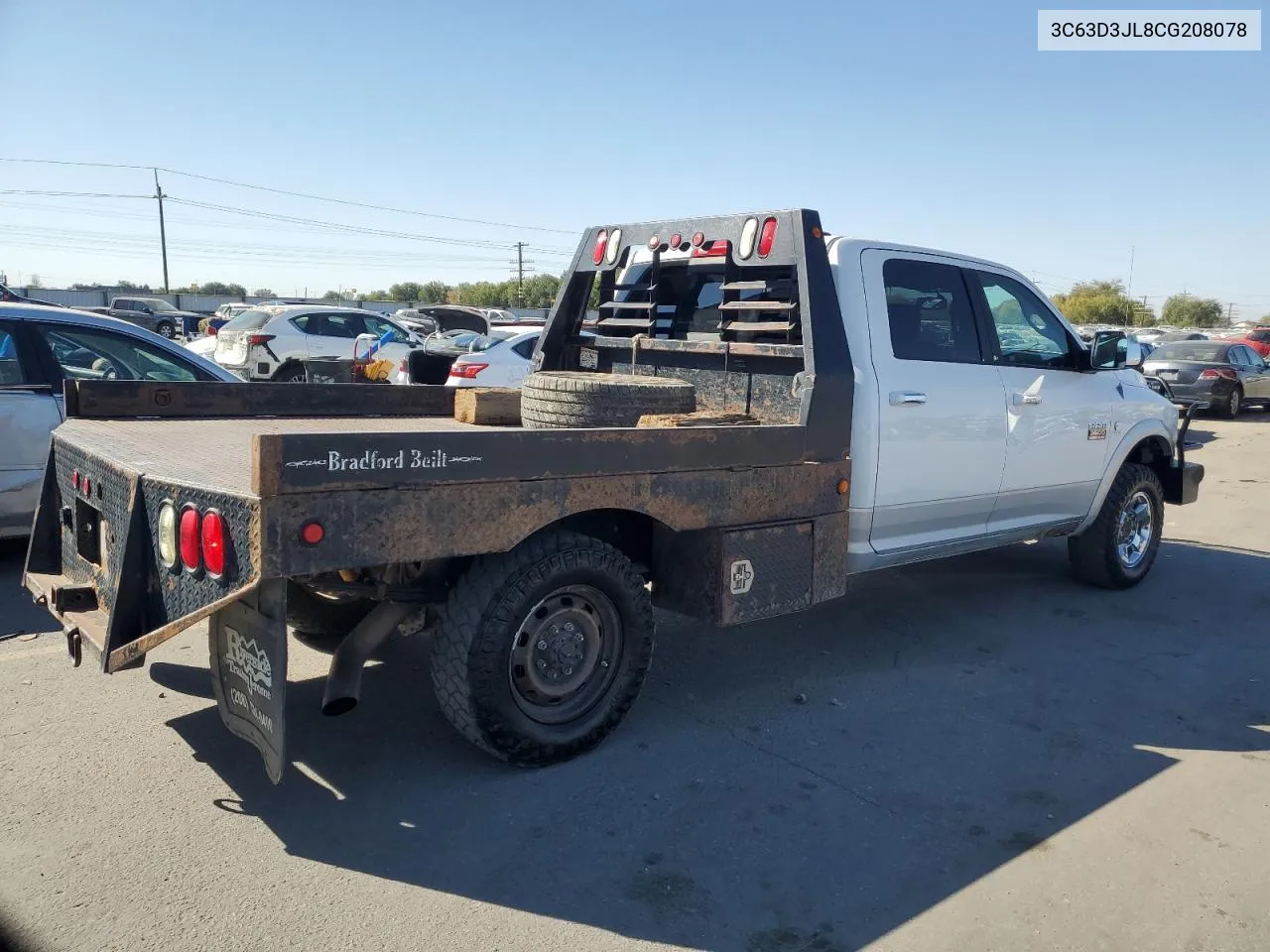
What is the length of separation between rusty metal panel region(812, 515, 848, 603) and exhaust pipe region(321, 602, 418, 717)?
1.85m

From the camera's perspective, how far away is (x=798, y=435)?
14.6 ft

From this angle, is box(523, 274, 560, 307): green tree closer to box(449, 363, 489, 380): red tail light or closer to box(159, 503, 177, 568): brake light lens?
box(449, 363, 489, 380): red tail light

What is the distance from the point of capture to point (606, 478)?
3.76 m

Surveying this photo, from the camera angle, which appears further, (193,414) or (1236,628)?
(1236,628)

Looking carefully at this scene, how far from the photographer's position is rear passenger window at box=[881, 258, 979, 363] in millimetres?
5113

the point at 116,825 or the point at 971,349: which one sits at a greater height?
the point at 971,349

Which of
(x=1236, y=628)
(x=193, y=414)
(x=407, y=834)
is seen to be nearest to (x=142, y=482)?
(x=407, y=834)

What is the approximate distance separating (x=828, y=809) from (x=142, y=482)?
2662 mm

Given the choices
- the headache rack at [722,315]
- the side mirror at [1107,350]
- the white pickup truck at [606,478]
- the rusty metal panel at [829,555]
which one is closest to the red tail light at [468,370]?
the white pickup truck at [606,478]

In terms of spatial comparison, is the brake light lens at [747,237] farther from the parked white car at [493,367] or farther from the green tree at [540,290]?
the green tree at [540,290]

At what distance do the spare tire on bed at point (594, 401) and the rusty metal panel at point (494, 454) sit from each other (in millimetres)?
508

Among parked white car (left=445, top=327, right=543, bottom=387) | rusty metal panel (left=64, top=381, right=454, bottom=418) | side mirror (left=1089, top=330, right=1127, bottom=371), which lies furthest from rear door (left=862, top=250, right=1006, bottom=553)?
parked white car (left=445, top=327, right=543, bottom=387)

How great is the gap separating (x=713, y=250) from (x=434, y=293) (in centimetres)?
8238

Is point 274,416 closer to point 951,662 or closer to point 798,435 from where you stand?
point 798,435
